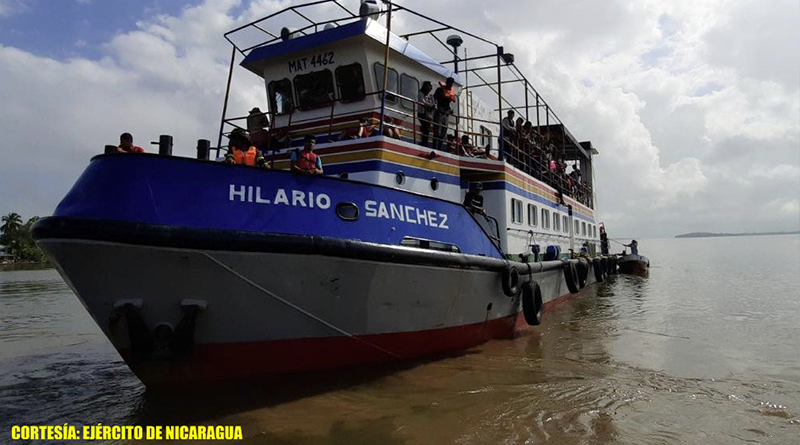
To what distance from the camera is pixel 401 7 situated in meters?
6.32

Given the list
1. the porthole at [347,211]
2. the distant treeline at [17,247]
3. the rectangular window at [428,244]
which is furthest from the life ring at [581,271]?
the distant treeline at [17,247]

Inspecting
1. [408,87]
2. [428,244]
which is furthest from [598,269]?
[428,244]

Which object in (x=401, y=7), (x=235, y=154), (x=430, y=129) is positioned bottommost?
(x=235, y=154)

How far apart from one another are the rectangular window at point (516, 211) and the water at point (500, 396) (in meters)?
1.89

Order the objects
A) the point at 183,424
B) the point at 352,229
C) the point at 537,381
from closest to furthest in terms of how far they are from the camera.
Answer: the point at 183,424 → the point at 352,229 → the point at 537,381

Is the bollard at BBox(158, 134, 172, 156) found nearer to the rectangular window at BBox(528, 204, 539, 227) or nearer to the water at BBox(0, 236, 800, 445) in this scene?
the water at BBox(0, 236, 800, 445)

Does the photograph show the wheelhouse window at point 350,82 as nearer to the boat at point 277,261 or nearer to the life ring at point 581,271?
the boat at point 277,261

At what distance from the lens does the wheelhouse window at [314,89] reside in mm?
7906

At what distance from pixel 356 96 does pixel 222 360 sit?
440cm

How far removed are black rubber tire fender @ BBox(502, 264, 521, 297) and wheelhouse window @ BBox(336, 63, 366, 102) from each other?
3.29 meters

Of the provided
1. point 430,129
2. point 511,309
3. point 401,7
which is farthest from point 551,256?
point 401,7

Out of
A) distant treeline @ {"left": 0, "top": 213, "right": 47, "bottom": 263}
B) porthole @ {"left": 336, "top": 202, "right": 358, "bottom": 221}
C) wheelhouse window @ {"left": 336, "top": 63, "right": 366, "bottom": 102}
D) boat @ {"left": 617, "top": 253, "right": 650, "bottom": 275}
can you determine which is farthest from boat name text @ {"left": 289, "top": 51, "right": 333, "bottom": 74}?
distant treeline @ {"left": 0, "top": 213, "right": 47, "bottom": 263}

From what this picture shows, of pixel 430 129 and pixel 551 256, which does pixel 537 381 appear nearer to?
pixel 430 129

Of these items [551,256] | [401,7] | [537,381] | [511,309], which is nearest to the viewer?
[537,381]
